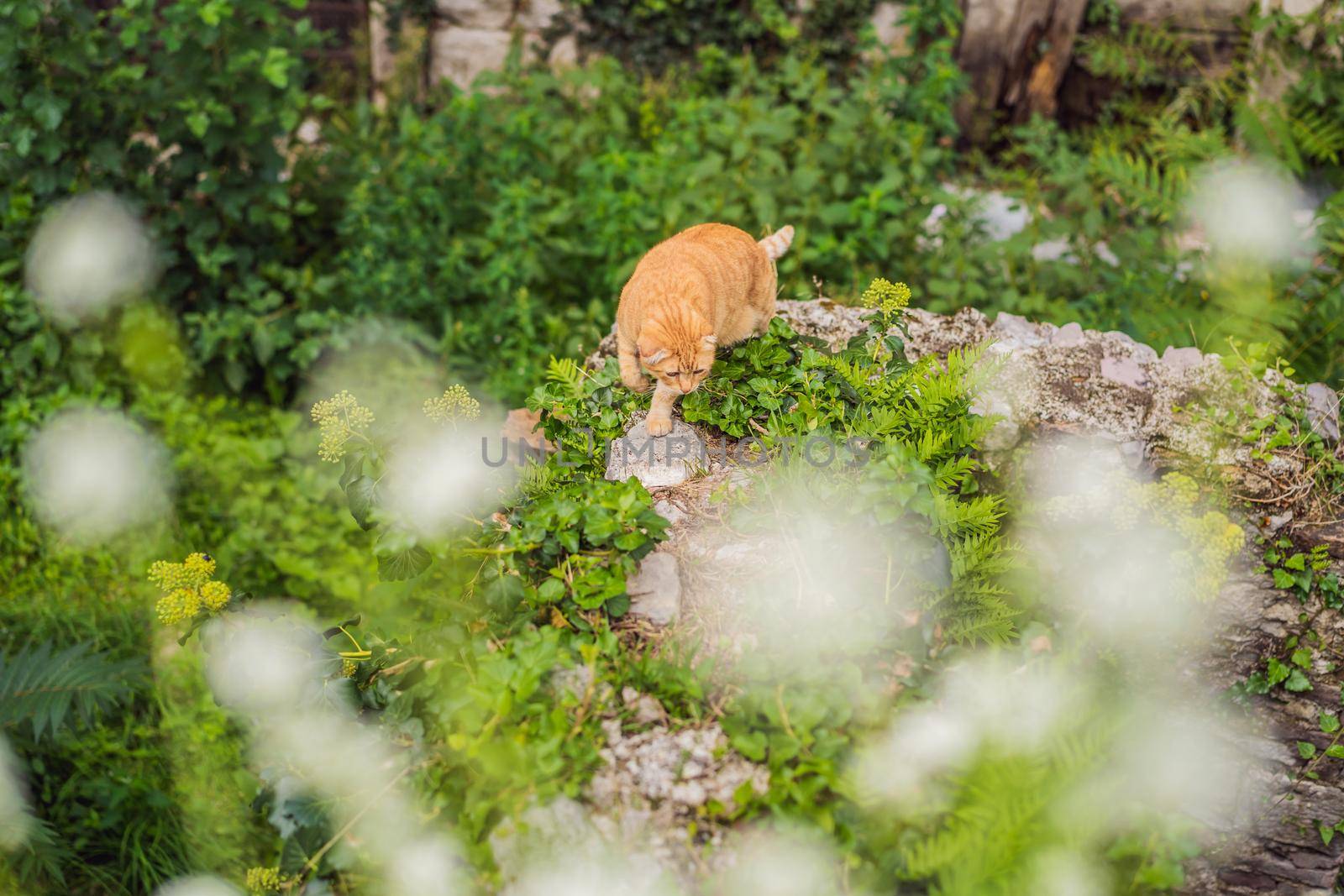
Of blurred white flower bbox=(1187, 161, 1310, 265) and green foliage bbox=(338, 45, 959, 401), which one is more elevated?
blurred white flower bbox=(1187, 161, 1310, 265)

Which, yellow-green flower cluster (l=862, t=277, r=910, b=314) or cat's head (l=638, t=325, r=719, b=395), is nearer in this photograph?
cat's head (l=638, t=325, r=719, b=395)

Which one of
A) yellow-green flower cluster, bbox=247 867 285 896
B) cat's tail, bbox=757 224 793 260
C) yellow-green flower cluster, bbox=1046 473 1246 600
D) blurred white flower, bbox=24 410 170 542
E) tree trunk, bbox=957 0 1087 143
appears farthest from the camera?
tree trunk, bbox=957 0 1087 143

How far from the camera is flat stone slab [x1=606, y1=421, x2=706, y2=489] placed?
2.56 m

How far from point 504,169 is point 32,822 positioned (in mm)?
3562

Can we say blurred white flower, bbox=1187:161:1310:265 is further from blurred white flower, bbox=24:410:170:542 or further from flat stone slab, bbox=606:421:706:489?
blurred white flower, bbox=24:410:170:542

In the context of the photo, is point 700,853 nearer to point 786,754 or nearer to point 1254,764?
point 786,754

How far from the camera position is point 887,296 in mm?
2635

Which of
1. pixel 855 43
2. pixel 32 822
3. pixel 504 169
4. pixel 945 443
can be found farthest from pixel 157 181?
pixel 855 43

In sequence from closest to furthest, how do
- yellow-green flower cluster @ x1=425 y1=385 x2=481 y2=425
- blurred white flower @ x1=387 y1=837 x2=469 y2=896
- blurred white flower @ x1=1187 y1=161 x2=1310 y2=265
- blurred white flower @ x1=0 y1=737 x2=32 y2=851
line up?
blurred white flower @ x1=387 y1=837 x2=469 y2=896
yellow-green flower cluster @ x1=425 y1=385 x2=481 y2=425
blurred white flower @ x1=0 y1=737 x2=32 y2=851
blurred white flower @ x1=1187 y1=161 x2=1310 y2=265

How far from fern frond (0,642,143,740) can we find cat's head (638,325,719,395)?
6.80ft

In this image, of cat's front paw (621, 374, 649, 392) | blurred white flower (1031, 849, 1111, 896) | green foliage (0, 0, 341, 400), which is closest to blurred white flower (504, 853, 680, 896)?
blurred white flower (1031, 849, 1111, 896)

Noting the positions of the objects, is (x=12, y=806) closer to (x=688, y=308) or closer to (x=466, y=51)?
(x=688, y=308)

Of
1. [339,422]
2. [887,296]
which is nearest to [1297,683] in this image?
[887,296]

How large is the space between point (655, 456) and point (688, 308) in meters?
0.45
